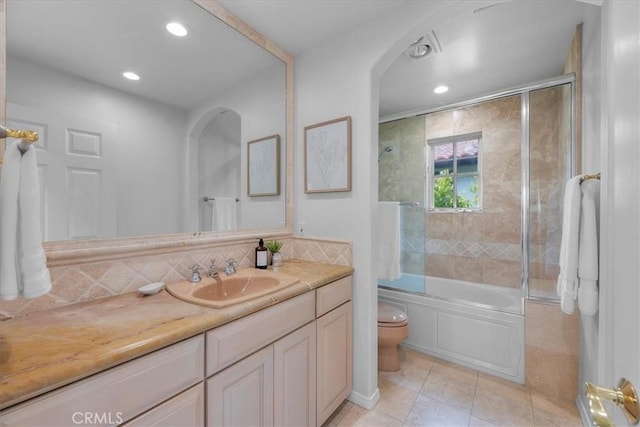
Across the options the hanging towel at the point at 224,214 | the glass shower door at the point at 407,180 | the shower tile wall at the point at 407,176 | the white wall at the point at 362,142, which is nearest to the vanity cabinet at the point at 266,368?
the white wall at the point at 362,142

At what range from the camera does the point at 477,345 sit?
204 centimetres

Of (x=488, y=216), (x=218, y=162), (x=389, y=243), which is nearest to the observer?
(x=218, y=162)

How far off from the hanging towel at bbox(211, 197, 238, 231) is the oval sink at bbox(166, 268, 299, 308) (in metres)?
0.31

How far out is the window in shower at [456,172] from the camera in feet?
9.19

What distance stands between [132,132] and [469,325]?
2674 millimetres

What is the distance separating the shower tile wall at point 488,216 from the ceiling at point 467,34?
0.35 m

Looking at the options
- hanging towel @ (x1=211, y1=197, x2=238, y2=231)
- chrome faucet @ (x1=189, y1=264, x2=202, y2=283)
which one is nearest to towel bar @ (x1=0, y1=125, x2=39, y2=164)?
chrome faucet @ (x1=189, y1=264, x2=202, y2=283)

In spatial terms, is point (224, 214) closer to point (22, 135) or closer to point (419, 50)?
point (22, 135)

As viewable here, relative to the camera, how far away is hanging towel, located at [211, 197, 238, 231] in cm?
159

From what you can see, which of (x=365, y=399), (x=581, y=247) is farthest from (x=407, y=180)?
(x=365, y=399)

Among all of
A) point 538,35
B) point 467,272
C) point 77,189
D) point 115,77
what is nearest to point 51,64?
point 115,77

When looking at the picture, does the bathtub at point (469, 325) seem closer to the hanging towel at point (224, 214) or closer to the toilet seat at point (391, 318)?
the toilet seat at point (391, 318)

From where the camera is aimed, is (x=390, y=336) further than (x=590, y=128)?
Yes

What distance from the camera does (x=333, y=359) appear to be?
149 cm
